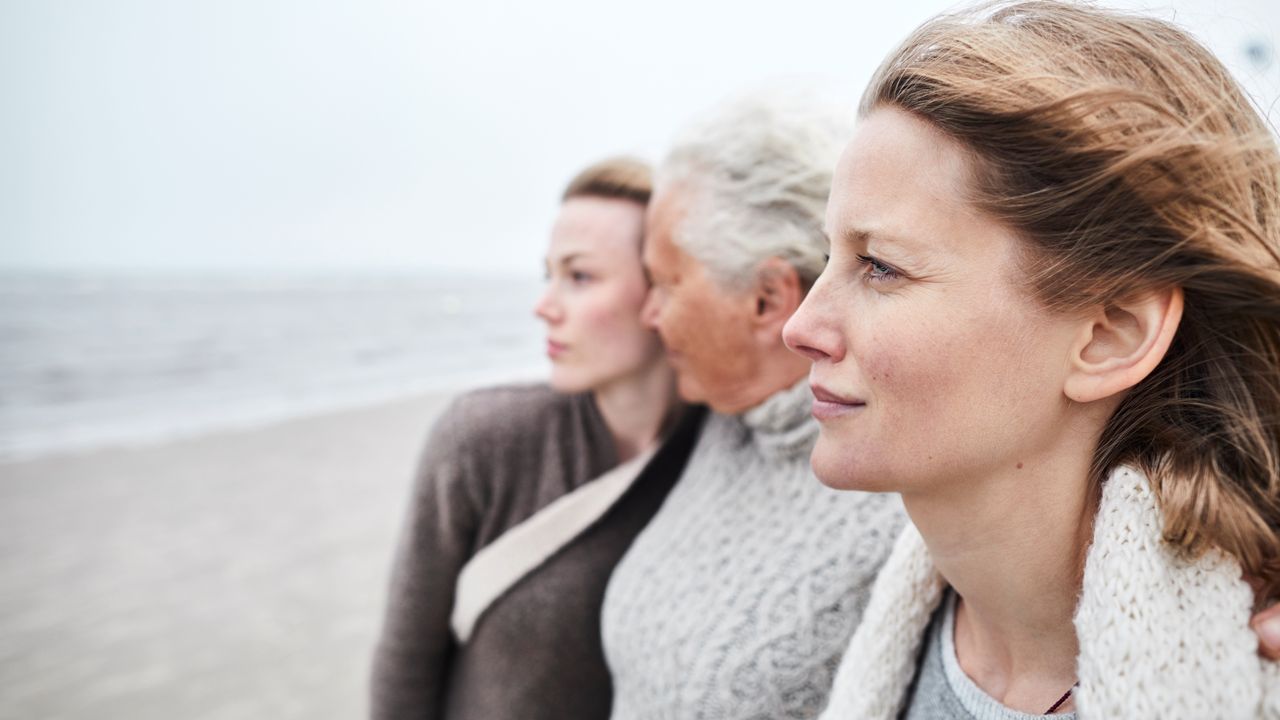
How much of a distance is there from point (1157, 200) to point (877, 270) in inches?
12.6

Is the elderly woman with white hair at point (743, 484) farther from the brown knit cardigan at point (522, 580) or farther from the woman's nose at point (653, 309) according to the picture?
the brown knit cardigan at point (522, 580)

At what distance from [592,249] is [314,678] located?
372 cm

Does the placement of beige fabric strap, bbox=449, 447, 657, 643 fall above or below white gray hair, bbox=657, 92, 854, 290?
below

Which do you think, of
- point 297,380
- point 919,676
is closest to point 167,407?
point 297,380

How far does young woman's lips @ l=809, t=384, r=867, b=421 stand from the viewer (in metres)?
1.11

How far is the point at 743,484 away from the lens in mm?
1969

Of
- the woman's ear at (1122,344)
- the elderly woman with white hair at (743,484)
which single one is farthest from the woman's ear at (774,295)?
the woman's ear at (1122,344)

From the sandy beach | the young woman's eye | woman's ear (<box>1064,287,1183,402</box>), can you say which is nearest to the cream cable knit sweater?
woman's ear (<box>1064,287,1183,402</box>)

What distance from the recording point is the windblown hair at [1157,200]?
0.95 meters

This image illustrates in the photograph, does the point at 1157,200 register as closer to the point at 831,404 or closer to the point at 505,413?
the point at 831,404

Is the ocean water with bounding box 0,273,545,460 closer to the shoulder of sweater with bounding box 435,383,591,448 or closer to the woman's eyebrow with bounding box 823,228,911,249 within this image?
the shoulder of sweater with bounding box 435,383,591,448

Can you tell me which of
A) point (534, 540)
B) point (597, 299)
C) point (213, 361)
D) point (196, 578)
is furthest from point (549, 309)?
point (213, 361)

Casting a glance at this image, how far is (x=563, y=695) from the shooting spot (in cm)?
222

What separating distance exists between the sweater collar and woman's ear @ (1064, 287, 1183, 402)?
0.84 meters
